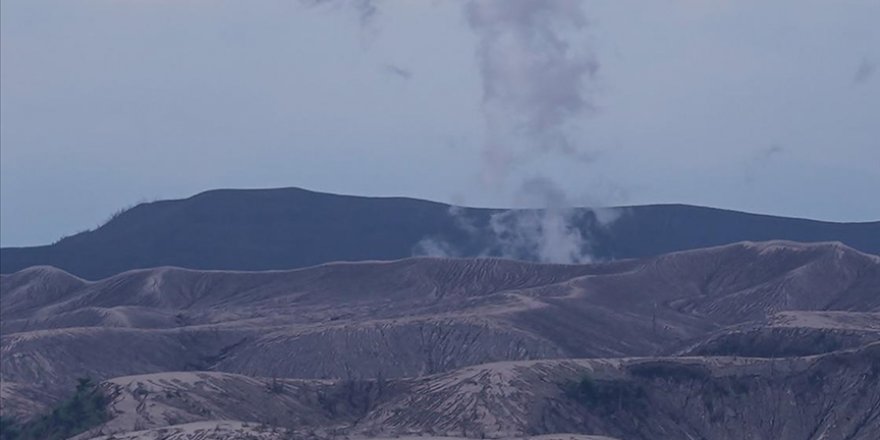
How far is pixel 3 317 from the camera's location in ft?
401

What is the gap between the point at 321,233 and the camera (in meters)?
153

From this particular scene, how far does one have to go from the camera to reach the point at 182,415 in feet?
203

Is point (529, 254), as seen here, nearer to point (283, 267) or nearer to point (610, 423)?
point (283, 267)

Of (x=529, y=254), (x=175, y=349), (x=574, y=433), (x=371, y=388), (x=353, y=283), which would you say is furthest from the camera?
(x=529, y=254)

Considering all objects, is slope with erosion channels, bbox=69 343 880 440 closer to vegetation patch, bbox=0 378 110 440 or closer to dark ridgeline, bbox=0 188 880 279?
vegetation patch, bbox=0 378 110 440

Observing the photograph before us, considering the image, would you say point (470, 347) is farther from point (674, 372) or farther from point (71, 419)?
point (71, 419)

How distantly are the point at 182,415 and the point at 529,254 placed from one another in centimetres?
7738

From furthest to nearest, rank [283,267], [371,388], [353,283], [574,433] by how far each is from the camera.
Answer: [283,267], [353,283], [371,388], [574,433]

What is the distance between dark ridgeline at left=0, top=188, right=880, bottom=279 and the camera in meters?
143

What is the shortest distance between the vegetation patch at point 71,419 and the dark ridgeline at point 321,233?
76.5 meters

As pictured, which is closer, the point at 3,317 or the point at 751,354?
the point at 751,354

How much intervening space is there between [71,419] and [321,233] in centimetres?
9230

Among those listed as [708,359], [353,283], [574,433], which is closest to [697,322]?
[353,283]

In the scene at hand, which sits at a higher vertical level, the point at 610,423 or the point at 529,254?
the point at 529,254
